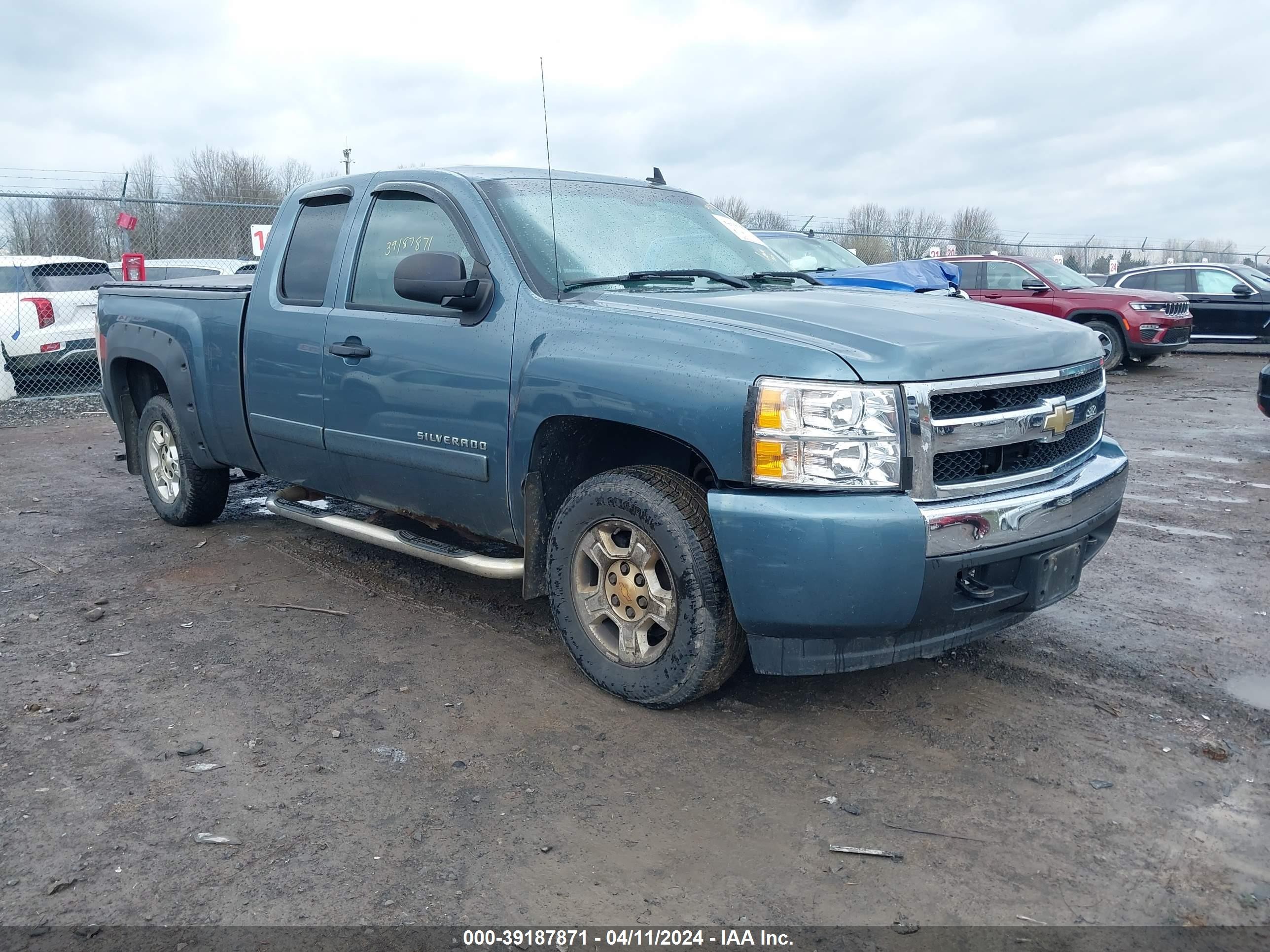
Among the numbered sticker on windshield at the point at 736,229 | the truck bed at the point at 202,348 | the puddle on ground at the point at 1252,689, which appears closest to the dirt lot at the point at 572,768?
the puddle on ground at the point at 1252,689

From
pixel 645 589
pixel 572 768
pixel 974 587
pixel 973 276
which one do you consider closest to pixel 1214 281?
pixel 973 276

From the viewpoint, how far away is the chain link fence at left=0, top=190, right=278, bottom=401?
11734mm

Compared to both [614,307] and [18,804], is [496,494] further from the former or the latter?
[18,804]

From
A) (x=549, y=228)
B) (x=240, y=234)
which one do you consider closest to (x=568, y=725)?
(x=549, y=228)

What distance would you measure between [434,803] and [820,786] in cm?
113

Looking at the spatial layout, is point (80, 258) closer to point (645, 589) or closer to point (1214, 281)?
point (645, 589)

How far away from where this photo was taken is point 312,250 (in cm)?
495

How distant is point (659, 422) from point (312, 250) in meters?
2.43

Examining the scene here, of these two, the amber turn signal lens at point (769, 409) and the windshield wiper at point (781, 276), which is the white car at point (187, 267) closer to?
the windshield wiper at point (781, 276)

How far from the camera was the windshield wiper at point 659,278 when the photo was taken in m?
3.96

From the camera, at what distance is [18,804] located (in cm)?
303

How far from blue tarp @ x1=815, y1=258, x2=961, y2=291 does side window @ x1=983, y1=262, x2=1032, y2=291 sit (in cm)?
588

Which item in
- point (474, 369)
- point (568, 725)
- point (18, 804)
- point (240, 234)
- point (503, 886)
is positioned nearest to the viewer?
point (503, 886)

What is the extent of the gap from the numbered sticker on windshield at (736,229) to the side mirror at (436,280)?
1.48 meters
